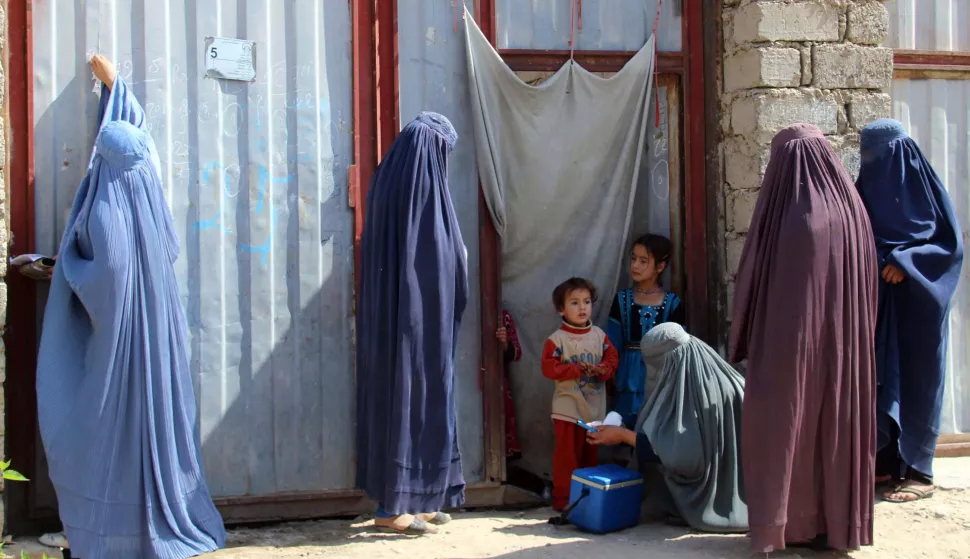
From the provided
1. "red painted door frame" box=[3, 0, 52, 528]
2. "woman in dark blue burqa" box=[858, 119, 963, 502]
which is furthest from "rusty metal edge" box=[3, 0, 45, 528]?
"woman in dark blue burqa" box=[858, 119, 963, 502]

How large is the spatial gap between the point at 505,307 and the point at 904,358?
6.30 feet

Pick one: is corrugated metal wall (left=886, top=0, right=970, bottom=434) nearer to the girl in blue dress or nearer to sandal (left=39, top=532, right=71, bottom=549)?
the girl in blue dress

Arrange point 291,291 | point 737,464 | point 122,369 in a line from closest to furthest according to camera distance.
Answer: point 122,369
point 737,464
point 291,291

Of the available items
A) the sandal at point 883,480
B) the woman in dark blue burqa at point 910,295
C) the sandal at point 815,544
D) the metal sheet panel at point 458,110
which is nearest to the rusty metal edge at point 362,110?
the metal sheet panel at point 458,110

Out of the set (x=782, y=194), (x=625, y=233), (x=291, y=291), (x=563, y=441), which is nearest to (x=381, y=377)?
(x=291, y=291)

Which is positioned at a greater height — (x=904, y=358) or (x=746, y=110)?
(x=746, y=110)

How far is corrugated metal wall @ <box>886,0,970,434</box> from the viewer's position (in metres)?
5.24

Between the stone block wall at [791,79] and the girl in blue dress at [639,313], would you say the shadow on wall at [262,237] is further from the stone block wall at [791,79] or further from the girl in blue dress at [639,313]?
the stone block wall at [791,79]

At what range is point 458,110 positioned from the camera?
15.4ft

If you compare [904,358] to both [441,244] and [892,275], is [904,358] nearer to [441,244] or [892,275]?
[892,275]

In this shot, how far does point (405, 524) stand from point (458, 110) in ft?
6.39

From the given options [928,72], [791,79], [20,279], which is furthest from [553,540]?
[928,72]

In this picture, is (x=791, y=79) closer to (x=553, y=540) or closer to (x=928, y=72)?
(x=928, y=72)

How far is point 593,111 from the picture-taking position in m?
4.84
